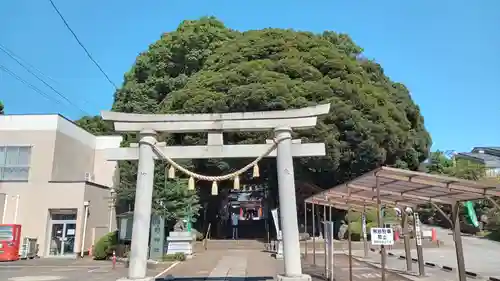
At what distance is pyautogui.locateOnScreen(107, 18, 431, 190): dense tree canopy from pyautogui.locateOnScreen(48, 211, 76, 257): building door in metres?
8.08

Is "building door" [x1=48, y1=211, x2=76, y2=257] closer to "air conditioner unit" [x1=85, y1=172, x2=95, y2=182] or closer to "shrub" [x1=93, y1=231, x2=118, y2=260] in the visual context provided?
"shrub" [x1=93, y1=231, x2=118, y2=260]

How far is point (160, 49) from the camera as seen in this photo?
114 ft

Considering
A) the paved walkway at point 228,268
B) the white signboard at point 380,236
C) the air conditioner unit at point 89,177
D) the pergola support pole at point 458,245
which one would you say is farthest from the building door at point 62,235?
the pergola support pole at point 458,245

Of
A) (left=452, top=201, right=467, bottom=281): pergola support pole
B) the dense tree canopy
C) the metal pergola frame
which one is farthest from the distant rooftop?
(left=452, top=201, right=467, bottom=281): pergola support pole

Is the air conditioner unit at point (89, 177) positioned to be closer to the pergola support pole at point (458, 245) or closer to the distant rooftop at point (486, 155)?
the pergola support pole at point (458, 245)

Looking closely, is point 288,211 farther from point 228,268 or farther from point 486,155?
point 486,155

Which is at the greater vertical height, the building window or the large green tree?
the large green tree

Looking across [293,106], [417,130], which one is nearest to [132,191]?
[293,106]

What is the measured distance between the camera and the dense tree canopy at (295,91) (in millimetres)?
25156

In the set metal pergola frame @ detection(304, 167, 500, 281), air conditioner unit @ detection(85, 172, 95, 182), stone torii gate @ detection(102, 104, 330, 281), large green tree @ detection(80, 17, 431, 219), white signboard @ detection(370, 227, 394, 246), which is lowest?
white signboard @ detection(370, 227, 394, 246)

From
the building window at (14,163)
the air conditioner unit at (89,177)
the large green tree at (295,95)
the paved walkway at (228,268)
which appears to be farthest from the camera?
the air conditioner unit at (89,177)

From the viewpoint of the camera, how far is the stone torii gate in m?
10.4

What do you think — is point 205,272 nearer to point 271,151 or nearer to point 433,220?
point 271,151

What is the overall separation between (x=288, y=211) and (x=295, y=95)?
1566 centimetres
